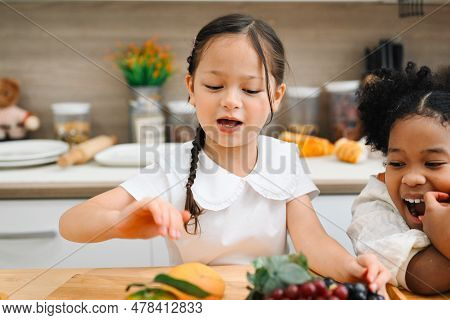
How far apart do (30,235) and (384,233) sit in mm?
853

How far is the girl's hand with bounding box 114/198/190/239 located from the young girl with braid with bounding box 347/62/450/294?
27 centimetres

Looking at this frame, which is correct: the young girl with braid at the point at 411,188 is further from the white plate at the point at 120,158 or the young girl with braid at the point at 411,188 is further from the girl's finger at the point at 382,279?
the white plate at the point at 120,158

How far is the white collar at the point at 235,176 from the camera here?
75cm

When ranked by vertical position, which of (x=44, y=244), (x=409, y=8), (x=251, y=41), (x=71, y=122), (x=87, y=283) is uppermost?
(x=409, y=8)

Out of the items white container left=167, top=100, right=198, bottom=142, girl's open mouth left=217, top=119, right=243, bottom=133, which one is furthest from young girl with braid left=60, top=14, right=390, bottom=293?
white container left=167, top=100, right=198, bottom=142

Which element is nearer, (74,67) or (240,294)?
(240,294)

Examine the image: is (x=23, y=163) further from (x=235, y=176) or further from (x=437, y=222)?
(x=437, y=222)

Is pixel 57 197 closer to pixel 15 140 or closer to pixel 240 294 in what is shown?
pixel 15 140

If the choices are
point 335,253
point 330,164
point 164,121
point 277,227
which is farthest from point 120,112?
point 335,253

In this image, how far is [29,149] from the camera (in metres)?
1.36

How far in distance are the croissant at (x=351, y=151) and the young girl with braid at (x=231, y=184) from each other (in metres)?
0.48

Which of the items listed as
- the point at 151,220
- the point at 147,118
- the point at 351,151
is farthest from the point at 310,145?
Result: the point at 151,220
